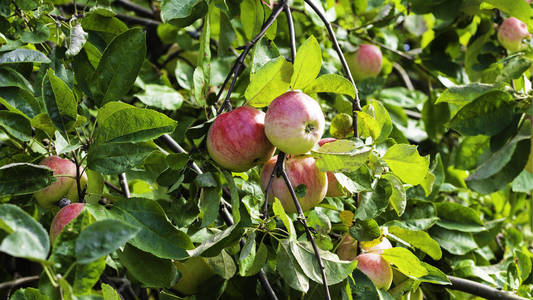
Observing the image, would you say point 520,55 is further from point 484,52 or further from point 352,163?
point 352,163

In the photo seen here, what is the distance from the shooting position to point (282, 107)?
2.81 feet

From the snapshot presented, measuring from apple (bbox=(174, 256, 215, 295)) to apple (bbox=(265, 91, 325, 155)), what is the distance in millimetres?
413

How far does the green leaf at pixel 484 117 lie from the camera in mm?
1250

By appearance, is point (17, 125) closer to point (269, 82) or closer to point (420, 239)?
point (269, 82)

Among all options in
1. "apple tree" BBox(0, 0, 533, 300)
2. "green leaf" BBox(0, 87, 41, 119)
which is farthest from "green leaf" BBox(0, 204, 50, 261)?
"green leaf" BBox(0, 87, 41, 119)

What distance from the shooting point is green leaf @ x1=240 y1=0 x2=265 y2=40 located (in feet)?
3.71

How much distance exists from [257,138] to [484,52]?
111 cm

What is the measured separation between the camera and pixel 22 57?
38.9 inches

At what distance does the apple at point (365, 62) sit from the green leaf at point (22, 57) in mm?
→ 1106

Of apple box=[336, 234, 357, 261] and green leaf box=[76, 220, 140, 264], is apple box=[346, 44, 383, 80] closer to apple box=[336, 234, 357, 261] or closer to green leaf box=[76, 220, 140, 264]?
apple box=[336, 234, 357, 261]

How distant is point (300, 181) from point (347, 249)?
0.24 meters

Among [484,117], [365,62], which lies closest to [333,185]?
[484,117]

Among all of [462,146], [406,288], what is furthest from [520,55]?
[406,288]

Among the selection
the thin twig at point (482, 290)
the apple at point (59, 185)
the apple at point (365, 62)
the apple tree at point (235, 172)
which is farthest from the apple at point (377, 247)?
the apple at point (365, 62)
